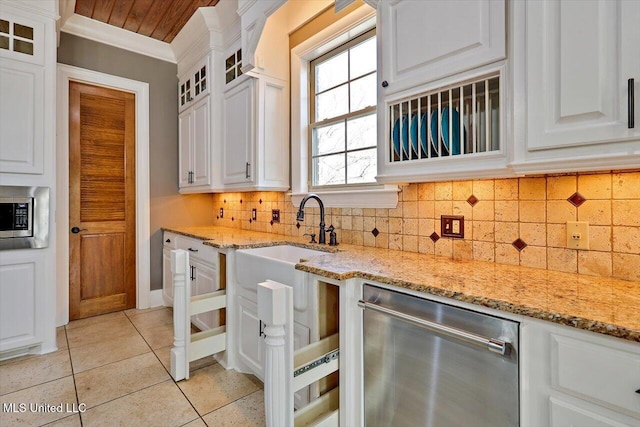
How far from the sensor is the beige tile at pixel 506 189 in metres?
1.48

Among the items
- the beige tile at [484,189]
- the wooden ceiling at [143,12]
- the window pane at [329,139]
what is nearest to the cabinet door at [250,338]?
the window pane at [329,139]

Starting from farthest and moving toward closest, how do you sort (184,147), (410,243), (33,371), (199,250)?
(184,147)
(199,250)
(33,371)
(410,243)

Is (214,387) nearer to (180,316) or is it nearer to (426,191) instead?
(180,316)

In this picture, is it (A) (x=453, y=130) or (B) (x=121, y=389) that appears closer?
(A) (x=453, y=130)

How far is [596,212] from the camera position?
1.26 m

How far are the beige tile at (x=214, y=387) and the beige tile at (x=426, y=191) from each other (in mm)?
1575

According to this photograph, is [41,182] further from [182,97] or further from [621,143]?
[621,143]

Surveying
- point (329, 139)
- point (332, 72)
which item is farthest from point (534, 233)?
point (332, 72)

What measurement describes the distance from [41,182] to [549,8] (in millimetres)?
3263

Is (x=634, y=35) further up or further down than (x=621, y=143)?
further up

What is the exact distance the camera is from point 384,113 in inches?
64.6

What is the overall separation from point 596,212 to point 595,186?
0.34 feet

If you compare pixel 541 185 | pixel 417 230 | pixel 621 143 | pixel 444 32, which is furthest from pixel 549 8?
pixel 417 230

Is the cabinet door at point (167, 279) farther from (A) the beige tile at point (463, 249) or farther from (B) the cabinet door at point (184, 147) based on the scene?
(A) the beige tile at point (463, 249)
